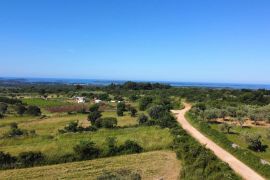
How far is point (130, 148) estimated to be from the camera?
31703 mm

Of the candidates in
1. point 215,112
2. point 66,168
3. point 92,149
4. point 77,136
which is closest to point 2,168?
point 66,168

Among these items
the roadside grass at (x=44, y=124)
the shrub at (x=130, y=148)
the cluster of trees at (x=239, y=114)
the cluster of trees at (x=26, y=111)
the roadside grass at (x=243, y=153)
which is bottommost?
the roadside grass at (x=44, y=124)

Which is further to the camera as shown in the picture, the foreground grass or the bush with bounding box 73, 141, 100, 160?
the bush with bounding box 73, 141, 100, 160

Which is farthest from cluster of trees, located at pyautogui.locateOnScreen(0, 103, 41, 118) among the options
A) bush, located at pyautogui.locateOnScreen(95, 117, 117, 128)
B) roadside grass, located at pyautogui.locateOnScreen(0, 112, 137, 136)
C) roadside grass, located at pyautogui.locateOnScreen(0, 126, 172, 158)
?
roadside grass, located at pyautogui.locateOnScreen(0, 126, 172, 158)

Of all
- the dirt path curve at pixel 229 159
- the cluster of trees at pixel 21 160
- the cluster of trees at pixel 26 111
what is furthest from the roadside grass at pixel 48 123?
the cluster of trees at pixel 21 160

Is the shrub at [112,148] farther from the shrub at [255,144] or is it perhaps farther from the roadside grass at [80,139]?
the shrub at [255,144]

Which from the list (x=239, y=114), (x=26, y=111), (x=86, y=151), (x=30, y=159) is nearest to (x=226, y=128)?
(x=239, y=114)

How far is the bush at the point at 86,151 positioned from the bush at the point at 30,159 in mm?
3409

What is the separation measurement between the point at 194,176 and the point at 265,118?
3337cm

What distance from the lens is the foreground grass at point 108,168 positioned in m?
24.7

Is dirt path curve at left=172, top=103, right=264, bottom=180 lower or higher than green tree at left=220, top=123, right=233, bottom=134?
lower

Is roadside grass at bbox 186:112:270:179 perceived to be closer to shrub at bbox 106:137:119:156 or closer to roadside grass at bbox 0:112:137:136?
shrub at bbox 106:137:119:156

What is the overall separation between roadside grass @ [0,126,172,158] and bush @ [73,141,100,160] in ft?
4.64

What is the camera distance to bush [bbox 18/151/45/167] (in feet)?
90.9
